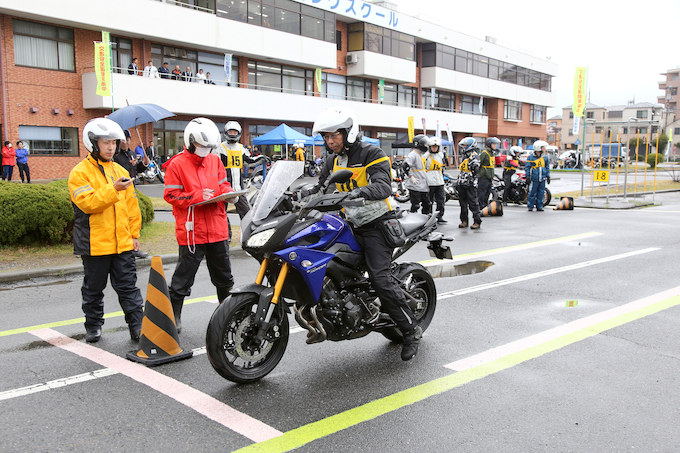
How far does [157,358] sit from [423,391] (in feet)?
7.10

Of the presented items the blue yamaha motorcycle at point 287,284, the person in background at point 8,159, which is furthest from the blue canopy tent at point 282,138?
the blue yamaha motorcycle at point 287,284

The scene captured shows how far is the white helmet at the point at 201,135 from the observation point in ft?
17.0

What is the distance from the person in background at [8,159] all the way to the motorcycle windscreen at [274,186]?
2304 cm

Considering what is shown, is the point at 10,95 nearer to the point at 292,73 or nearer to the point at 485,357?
the point at 292,73

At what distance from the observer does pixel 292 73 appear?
132 feet

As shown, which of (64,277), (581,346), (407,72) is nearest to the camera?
(581,346)

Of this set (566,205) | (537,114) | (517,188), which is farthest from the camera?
(537,114)

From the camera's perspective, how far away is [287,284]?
4.25 meters

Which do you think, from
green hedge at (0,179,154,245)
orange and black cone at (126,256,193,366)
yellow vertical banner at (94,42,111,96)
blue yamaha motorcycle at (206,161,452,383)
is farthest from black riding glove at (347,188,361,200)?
yellow vertical banner at (94,42,111,96)

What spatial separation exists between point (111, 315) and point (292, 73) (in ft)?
117

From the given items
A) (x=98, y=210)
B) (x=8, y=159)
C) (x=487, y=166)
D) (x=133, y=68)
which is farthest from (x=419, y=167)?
(x=133, y=68)

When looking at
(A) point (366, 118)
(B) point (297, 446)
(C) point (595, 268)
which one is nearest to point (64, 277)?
(B) point (297, 446)

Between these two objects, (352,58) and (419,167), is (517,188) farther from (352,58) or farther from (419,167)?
(352,58)

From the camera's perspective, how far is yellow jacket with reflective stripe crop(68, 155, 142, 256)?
512cm
